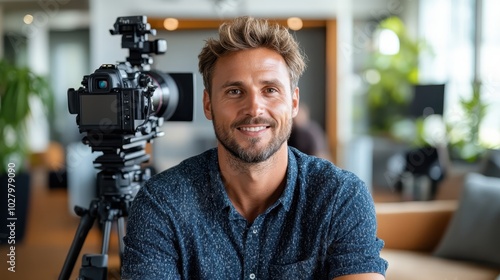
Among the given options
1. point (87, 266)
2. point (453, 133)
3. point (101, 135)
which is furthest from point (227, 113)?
point (453, 133)

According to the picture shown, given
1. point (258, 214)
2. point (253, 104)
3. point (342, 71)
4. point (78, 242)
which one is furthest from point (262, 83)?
point (342, 71)

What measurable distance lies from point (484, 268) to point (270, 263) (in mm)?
1746

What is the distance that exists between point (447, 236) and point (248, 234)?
182 centimetres

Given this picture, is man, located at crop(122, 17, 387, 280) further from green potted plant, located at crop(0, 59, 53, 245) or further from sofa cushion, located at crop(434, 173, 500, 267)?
green potted plant, located at crop(0, 59, 53, 245)

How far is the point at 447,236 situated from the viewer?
10.3 ft

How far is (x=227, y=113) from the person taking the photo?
5.29 ft

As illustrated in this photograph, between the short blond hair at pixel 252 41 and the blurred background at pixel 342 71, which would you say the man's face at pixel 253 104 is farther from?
the blurred background at pixel 342 71

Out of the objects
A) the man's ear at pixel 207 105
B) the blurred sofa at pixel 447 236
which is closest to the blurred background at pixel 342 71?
the blurred sofa at pixel 447 236

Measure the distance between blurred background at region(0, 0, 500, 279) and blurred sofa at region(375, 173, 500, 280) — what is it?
1951mm

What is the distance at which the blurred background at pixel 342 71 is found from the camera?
229 inches

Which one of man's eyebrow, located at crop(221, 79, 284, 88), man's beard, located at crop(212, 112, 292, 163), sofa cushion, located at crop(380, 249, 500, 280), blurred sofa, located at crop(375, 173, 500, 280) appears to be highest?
man's eyebrow, located at crop(221, 79, 284, 88)

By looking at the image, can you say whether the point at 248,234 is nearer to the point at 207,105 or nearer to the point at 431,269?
the point at 207,105

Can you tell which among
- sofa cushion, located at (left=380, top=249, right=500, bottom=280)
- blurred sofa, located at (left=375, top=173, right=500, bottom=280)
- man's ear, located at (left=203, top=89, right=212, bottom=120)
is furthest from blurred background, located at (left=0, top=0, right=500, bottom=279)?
man's ear, located at (left=203, top=89, right=212, bottom=120)

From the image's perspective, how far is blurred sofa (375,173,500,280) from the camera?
2.95 meters
